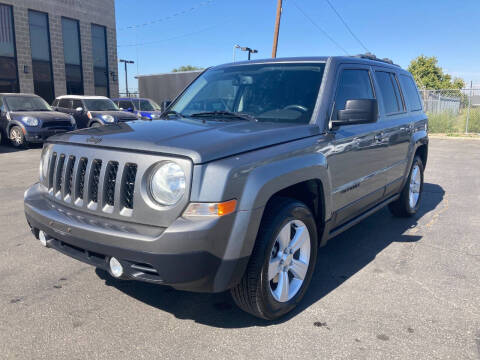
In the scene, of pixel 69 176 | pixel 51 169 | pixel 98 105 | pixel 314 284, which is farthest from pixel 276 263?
pixel 98 105

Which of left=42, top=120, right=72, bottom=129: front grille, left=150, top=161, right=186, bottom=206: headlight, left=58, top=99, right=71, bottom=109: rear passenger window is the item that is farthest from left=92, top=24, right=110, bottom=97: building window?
left=150, top=161, right=186, bottom=206: headlight

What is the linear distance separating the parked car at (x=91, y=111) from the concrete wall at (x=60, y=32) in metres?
6.84

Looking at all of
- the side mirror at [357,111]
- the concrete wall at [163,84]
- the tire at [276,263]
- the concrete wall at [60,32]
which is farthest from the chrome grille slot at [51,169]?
the concrete wall at [163,84]

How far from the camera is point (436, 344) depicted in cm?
269

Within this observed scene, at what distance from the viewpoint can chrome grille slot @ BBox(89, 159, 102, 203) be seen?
2.69 m

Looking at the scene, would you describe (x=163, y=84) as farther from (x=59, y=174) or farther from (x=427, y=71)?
(x=427, y=71)

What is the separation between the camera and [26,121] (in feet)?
40.3

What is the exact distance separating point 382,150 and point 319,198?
4.48ft

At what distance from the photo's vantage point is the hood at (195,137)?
2449 mm

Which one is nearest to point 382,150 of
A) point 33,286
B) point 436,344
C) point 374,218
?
point 374,218

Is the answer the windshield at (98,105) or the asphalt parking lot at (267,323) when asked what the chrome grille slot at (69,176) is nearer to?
the asphalt parking lot at (267,323)

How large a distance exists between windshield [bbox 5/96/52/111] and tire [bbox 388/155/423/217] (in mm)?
11853

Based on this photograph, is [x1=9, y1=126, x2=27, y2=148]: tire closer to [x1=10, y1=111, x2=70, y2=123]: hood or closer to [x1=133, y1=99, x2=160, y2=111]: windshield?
[x1=10, y1=111, x2=70, y2=123]: hood

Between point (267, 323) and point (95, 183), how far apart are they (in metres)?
1.50
